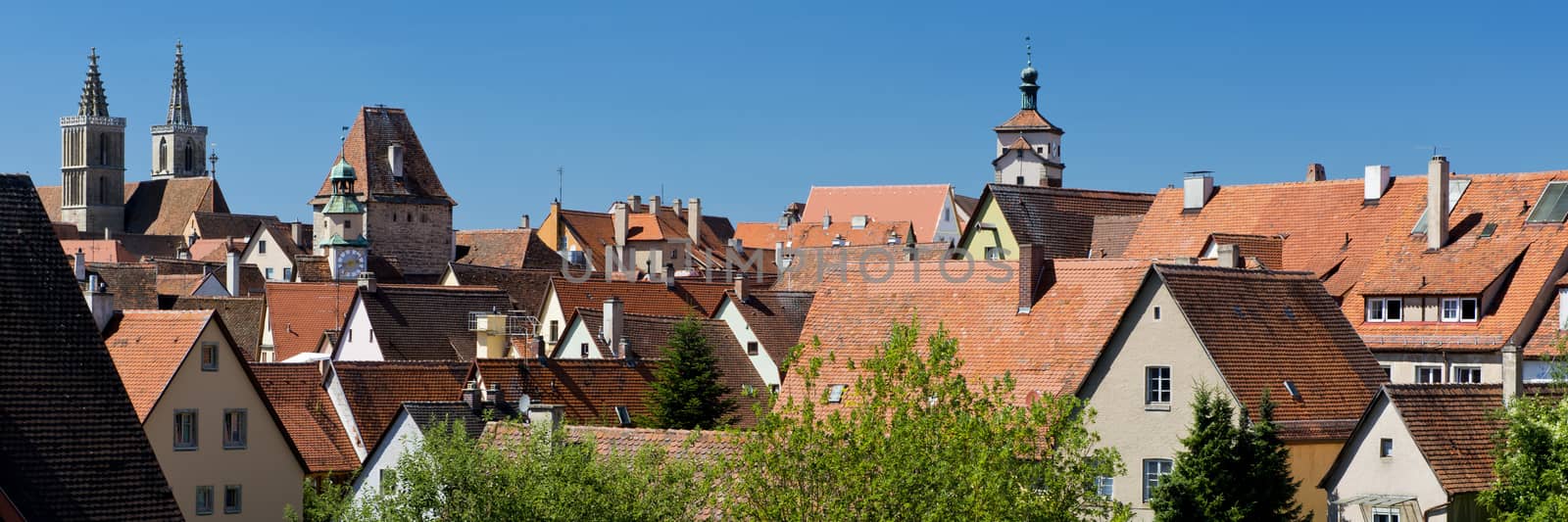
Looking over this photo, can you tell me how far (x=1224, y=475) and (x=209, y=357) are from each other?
68.9 feet

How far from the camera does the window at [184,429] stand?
141 ft

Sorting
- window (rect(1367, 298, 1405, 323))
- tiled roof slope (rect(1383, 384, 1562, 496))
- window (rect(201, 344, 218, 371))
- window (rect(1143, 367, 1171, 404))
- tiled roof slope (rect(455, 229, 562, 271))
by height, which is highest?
Answer: tiled roof slope (rect(455, 229, 562, 271))

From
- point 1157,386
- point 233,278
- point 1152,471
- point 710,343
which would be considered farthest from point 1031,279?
point 233,278

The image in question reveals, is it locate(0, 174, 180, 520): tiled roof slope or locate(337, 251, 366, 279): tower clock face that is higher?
locate(337, 251, 366, 279): tower clock face

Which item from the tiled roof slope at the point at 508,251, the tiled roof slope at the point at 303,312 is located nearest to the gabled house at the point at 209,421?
the tiled roof slope at the point at 303,312

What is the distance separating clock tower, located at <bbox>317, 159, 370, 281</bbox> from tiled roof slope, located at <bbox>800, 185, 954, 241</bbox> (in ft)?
107

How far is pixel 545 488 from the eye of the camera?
92.7ft

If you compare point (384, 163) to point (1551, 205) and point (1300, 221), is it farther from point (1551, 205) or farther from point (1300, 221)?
point (1551, 205)

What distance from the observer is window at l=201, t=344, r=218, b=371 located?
43656mm

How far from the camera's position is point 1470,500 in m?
34.5

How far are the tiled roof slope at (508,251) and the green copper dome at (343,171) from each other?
23.0 feet

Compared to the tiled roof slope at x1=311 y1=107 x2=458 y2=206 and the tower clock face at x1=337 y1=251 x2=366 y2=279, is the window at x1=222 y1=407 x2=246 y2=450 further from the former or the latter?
the tiled roof slope at x1=311 y1=107 x2=458 y2=206

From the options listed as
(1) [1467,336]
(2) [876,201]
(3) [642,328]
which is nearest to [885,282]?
(1) [1467,336]

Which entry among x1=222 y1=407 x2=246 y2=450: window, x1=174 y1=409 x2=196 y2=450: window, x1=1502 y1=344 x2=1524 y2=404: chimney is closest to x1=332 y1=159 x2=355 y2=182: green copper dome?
x1=222 y1=407 x2=246 y2=450: window
